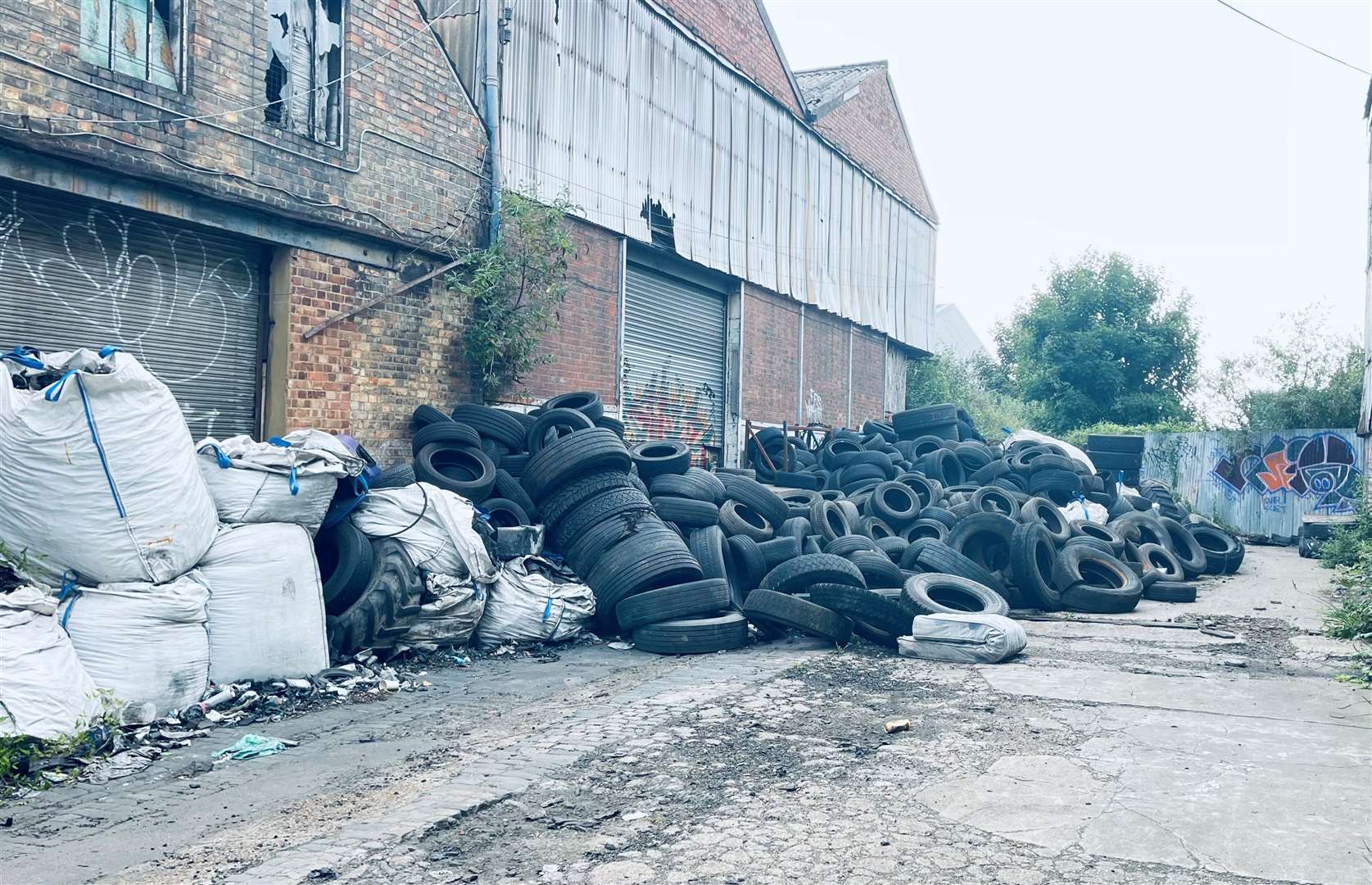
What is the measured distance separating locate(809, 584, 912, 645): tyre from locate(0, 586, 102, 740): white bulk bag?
4523mm

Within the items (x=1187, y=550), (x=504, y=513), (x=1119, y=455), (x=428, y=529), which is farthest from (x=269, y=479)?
(x=1119, y=455)

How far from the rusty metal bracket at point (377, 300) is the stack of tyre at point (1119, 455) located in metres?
15.9

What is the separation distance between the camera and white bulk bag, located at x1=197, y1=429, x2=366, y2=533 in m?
5.98

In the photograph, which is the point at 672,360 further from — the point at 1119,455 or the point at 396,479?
the point at 1119,455

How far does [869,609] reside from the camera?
723 centimetres

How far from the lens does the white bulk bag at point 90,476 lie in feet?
16.3

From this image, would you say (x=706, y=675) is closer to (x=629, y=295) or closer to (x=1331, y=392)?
(x=629, y=295)

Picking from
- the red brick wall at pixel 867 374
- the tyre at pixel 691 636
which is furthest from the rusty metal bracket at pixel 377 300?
the red brick wall at pixel 867 374

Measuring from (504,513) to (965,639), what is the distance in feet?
12.0

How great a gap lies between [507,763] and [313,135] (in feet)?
19.8

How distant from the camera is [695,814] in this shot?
12.4ft

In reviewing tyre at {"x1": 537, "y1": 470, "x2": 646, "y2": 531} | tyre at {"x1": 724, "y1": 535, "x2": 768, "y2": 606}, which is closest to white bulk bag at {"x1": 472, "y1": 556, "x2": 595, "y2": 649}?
tyre at {"x1": 537, "y1": 470, "x2": 646, "y2": 531}

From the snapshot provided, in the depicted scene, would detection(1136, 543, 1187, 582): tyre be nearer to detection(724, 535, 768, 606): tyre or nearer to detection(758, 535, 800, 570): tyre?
detection(758, 535, 800, 570): tyre

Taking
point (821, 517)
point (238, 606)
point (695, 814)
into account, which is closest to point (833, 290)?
point (821, 517)
